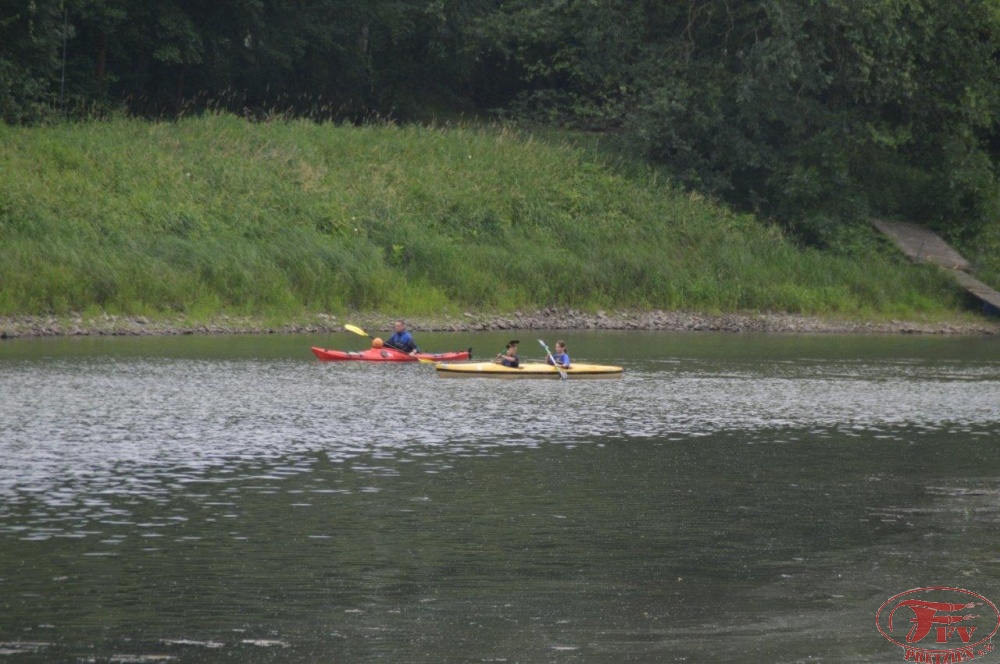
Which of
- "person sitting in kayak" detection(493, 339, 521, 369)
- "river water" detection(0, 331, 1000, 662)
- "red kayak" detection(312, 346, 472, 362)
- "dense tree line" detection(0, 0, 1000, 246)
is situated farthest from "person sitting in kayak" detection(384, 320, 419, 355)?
"dense tree line" detection(0, 0, 1000, 246)

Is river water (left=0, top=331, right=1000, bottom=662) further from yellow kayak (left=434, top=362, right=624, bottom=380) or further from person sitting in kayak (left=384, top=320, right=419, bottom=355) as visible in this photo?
person sitting in kayak (left=384, top=320, right=419, bottom=355)

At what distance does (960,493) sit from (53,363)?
1966 centimetres

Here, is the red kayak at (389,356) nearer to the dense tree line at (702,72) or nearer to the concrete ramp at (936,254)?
the dense tree line at (702,72)

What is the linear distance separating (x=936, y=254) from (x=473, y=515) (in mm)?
40837

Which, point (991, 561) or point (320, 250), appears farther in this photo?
point (320, 250)

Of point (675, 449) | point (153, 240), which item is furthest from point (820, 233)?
point (675, 449)

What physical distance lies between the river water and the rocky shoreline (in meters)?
7.59

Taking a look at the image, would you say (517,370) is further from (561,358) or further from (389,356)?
(389,356)

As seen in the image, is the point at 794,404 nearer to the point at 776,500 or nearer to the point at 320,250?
the point at 776,500

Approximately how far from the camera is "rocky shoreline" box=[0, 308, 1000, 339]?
37812mm

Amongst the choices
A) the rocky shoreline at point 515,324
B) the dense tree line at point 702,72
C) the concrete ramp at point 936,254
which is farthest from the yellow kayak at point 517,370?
the concrete ramp at point 936,254

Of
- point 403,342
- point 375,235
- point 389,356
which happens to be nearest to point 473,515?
point 389,356

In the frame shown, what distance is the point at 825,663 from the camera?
34.9 ft

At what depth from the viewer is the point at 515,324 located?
44125 millimetres
